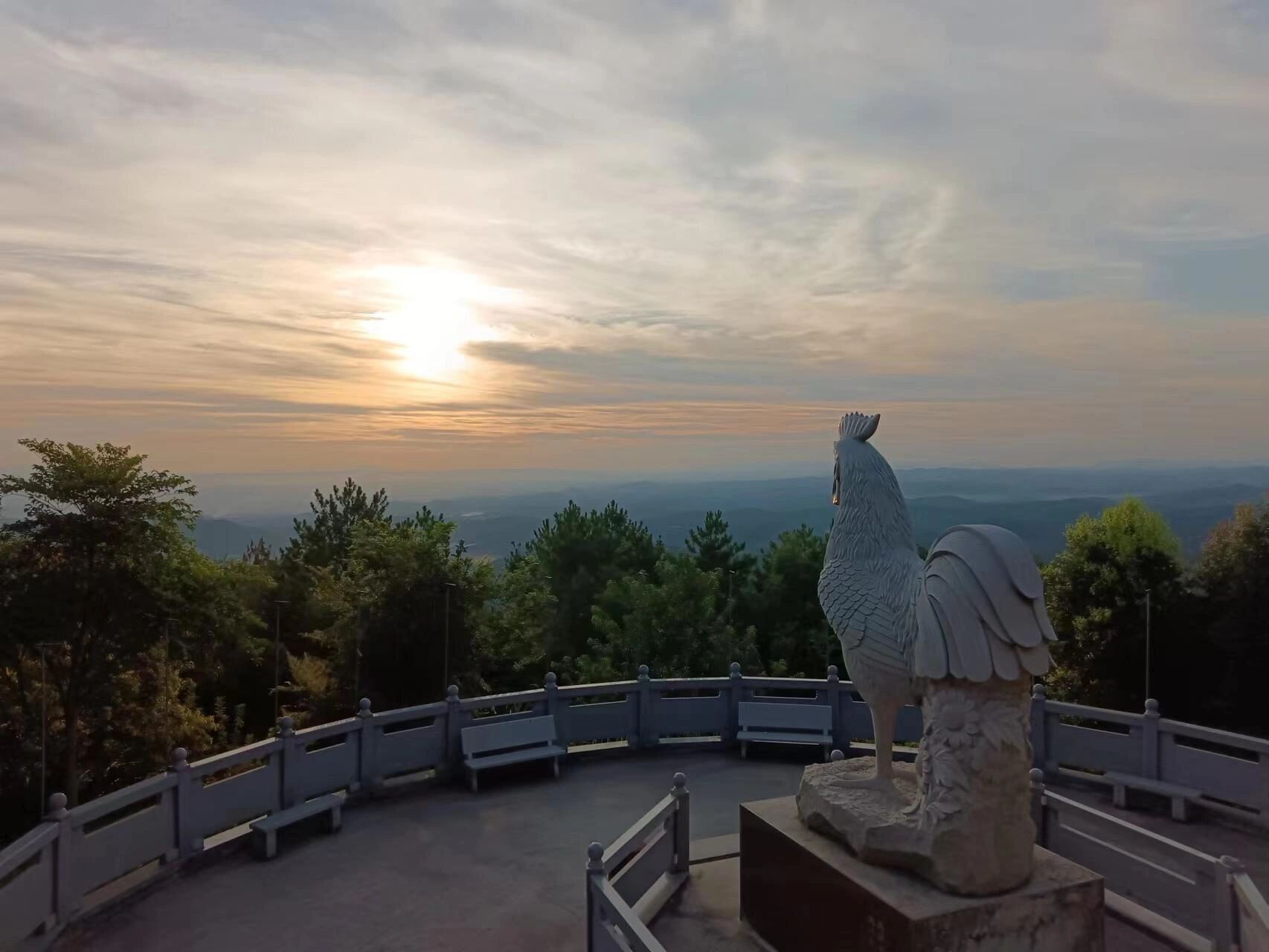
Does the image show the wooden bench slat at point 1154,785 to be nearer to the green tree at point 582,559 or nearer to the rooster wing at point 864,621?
the rooster wing at point 864,621

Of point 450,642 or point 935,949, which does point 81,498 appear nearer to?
point 450,642

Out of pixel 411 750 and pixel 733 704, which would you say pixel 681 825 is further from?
pixel 733 704

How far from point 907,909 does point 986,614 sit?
1811 mm

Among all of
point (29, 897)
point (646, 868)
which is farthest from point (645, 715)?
point (29, 897)

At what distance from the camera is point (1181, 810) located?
337 inches

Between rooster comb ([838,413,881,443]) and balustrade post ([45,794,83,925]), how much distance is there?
6633mm

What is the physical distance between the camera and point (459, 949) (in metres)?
6.55

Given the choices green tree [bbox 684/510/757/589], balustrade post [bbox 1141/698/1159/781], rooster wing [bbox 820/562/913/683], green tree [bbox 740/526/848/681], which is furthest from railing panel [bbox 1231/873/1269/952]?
green tree [bbox 684/510/757/589]

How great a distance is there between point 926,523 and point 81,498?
140 ft

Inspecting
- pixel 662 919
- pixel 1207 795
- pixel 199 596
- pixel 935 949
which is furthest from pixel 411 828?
pixel 1207 795

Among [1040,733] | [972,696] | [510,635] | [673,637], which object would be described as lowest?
[510,635]

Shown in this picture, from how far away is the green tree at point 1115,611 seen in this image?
19000 mm

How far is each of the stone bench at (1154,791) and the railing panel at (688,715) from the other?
14.9ft

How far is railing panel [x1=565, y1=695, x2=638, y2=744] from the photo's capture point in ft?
35.7
